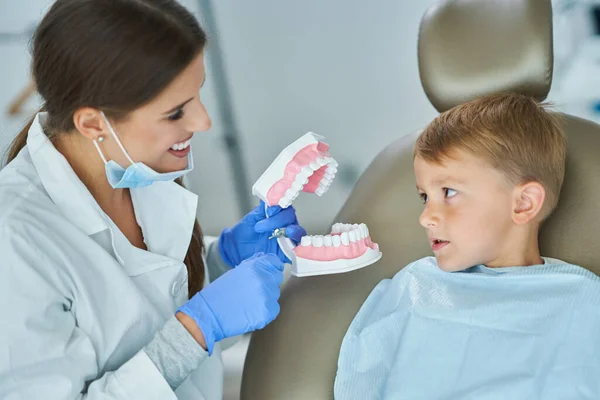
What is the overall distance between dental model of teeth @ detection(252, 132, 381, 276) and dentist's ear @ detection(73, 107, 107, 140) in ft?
1.10

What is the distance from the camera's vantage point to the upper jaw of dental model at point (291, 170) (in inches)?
53.8

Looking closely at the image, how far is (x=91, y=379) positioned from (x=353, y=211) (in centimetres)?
69

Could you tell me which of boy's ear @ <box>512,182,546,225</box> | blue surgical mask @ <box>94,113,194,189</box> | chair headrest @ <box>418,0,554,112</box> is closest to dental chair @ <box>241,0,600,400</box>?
chair headrest @ <box>418,0,554,112</box>

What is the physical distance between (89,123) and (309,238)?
494 mm

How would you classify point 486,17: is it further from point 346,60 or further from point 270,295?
point 346,60

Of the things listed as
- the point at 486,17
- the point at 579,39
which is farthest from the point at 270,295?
the point at 579,39

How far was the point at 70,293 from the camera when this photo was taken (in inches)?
46.3

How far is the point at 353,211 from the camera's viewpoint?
1.57 metres

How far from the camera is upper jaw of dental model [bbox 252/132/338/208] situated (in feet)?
4.48

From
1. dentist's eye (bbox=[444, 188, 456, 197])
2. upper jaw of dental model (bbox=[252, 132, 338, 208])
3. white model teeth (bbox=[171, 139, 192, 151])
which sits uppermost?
white model teeth (bbox=[171, 139, 192, 151])

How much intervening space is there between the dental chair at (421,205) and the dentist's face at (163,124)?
1.47ft

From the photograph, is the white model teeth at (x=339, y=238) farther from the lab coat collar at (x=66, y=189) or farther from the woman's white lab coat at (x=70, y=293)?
the lab coat collar at (x=66, y=189)

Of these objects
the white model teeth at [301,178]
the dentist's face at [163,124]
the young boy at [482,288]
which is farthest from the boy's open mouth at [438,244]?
the dentist's face at [163,124]

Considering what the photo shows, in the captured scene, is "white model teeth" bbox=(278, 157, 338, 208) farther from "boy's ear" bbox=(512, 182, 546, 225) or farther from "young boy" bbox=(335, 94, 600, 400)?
"boy's ear" bbox=(512, 182, 546, 225)
